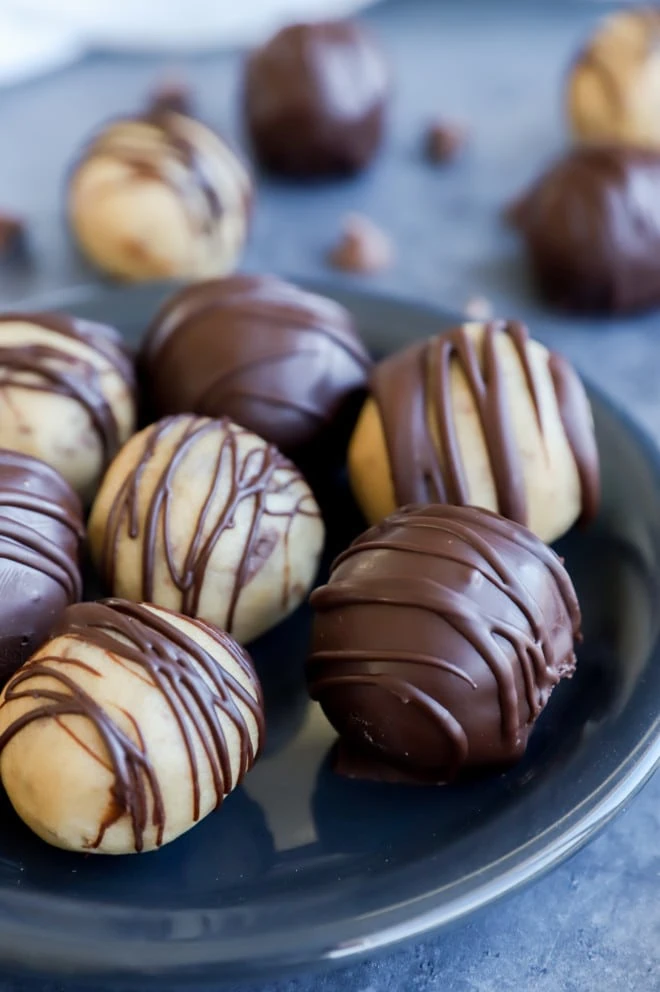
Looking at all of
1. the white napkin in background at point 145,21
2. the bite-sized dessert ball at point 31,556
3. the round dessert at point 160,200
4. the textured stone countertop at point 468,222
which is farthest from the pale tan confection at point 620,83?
the bite-sized dessert ball at point 31,556

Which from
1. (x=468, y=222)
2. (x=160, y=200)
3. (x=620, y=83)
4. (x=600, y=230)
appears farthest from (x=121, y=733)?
(x=620, y=83)

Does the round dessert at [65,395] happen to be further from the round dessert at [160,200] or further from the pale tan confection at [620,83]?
Result: the pale tan confection at [620,83]

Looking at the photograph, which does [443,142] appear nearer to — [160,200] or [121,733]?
[160,200]

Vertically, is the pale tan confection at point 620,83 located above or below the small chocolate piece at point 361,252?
above

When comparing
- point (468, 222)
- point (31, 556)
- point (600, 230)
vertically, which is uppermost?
point (31, 556)

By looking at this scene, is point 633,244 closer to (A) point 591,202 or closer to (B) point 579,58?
(A) point 591,202

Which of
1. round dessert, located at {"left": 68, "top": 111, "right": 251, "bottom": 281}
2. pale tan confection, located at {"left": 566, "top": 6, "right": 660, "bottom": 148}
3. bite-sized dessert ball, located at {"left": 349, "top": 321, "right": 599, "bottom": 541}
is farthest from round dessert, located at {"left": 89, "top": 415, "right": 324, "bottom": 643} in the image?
pale tan confection, located at {"left": 566, "top": 6, "right": 660, "bottom": 148}

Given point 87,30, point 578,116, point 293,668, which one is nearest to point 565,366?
point 293,668
